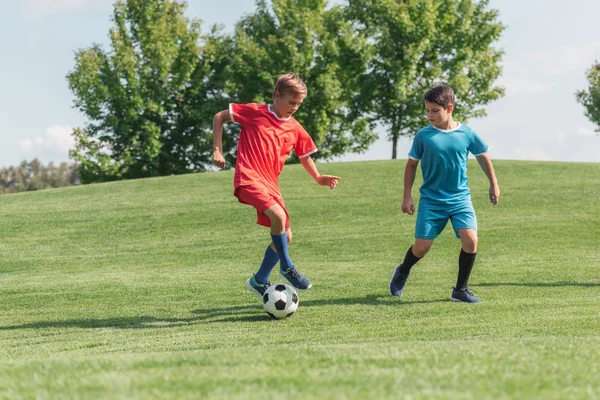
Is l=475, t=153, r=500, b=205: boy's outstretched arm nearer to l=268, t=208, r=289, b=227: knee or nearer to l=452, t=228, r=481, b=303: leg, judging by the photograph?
l=452, t=228, r=481, b=303: leg

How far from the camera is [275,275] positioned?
34.2 ft

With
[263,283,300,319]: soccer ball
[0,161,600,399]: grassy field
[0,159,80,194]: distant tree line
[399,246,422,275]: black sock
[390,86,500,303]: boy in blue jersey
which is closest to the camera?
[0,161,600,399]: grassy field

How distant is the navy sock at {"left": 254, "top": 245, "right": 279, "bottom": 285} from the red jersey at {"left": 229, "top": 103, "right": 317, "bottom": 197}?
0.66 meters

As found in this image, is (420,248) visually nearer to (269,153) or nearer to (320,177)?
(320,177)

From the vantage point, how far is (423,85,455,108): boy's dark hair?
6.89 m

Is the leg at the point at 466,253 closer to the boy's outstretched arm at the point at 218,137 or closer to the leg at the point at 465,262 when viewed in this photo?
the leg at the point at 465,262

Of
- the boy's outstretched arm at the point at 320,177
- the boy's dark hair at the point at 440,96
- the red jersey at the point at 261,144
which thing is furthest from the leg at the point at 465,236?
the red jersey at the point at 261,144

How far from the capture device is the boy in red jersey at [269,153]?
22.0 feet

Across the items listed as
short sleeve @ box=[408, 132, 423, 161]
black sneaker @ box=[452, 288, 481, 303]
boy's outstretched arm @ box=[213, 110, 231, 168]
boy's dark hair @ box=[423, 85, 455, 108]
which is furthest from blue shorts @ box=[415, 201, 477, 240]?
boy's outstretched arm @ box=[213, 110, 231, 168]

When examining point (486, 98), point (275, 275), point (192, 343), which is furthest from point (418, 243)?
point (486, 98)

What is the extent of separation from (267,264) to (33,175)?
76.6 m

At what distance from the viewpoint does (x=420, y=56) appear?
38.2 meters

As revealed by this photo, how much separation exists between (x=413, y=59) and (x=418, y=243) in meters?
30.9

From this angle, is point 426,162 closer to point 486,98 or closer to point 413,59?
Result: point 413,59
